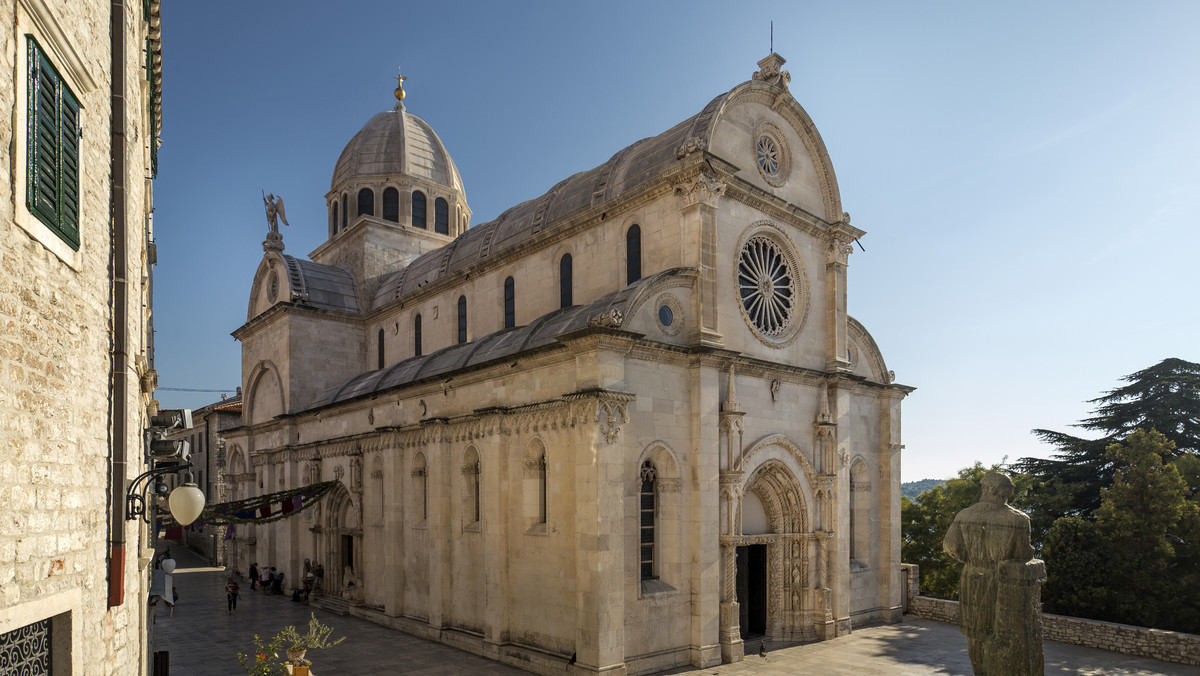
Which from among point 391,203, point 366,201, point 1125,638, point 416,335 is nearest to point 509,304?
point 416,335

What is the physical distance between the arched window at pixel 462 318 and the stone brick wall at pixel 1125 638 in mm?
21012

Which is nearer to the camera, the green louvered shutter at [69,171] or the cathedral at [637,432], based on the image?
the green louvered shutter at [69,171]

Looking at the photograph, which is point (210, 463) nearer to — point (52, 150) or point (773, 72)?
point (773, 72)

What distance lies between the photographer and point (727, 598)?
2006 cm

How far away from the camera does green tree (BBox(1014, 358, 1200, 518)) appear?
33562 millimetres

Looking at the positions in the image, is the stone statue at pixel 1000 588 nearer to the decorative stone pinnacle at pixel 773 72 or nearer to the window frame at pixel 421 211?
the decorative stone pinnacle at pixel 773 72

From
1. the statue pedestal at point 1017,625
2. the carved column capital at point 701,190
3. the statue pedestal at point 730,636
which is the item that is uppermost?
the carved column capital at point 701,190

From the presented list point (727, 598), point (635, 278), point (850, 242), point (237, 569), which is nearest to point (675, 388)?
point (635, 278)

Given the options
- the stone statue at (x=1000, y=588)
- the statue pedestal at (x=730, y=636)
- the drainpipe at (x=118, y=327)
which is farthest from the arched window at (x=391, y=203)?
the stone statue at (x=1000, y=588)

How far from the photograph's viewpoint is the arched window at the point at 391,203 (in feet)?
131

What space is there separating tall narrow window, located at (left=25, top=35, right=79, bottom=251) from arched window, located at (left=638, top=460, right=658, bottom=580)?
14.6 metres

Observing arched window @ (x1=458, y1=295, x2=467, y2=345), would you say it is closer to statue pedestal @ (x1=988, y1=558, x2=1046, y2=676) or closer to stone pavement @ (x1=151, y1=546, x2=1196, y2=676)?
stone pavement @ (x1=151, y1=546, x2=1196, y2=676)

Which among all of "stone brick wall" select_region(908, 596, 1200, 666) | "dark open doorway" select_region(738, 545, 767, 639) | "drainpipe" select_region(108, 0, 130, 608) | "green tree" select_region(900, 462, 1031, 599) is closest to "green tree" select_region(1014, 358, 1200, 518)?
"green tree" select_region(900, 462, 1031, 599)

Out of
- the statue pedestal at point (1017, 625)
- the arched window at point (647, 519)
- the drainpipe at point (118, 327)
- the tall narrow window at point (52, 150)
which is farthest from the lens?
the arched window at point (647, 519)
